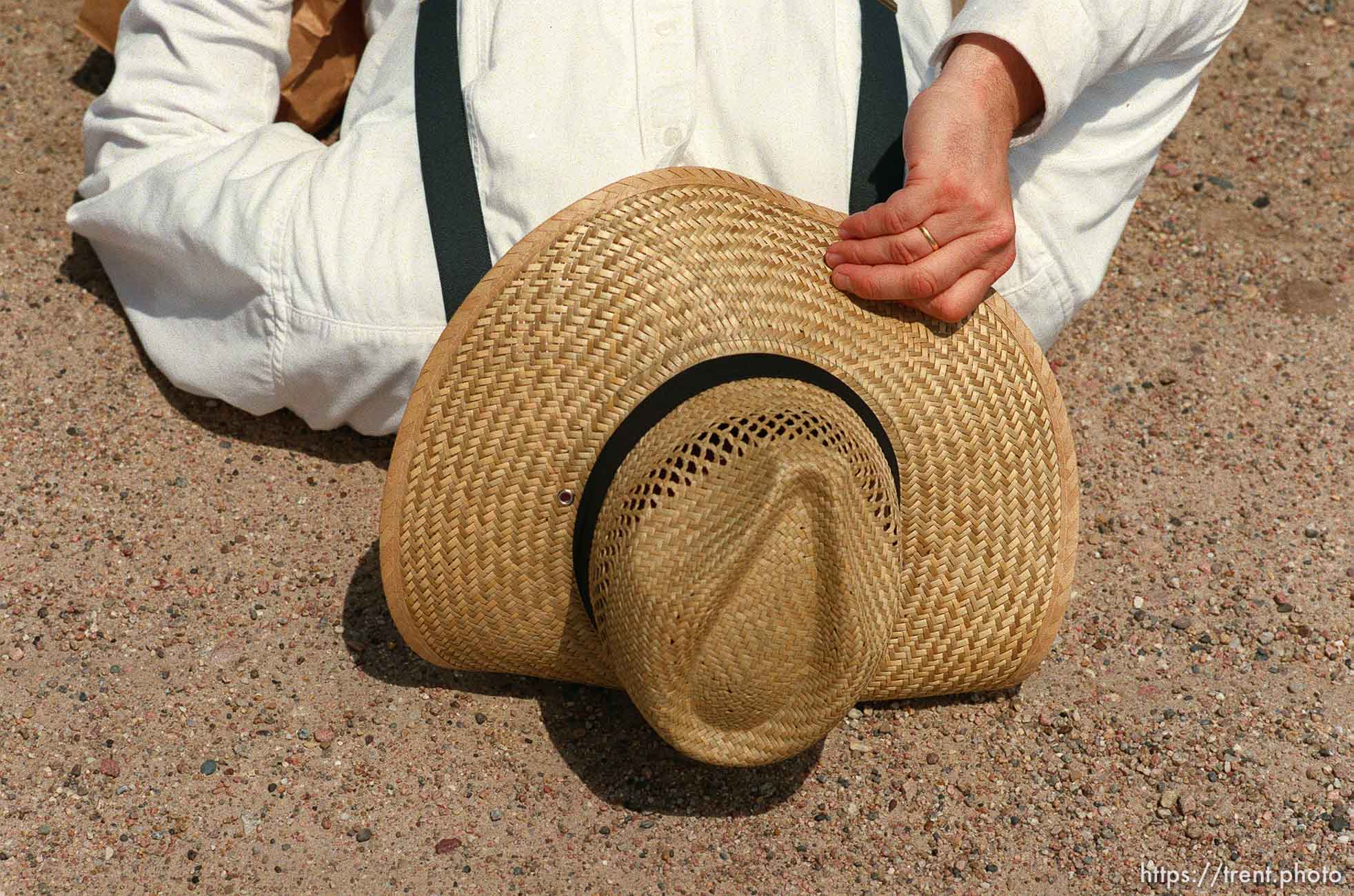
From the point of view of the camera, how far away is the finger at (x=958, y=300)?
1.38 metres

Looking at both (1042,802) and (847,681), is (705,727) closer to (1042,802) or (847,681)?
(847,681)

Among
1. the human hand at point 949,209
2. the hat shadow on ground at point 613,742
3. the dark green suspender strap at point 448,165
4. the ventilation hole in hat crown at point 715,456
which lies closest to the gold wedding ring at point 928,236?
the human hand at point 949,209

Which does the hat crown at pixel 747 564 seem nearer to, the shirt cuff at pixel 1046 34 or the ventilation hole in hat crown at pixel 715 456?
the ventilation hole in hat crown at pixel 715 456

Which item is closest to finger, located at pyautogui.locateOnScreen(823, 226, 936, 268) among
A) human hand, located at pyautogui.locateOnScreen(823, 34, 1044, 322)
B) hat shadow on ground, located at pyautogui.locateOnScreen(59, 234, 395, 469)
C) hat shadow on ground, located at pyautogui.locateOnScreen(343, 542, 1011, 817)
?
human hand, located at pyautogui.locateOnScreen(823, 34, 1044, 322)

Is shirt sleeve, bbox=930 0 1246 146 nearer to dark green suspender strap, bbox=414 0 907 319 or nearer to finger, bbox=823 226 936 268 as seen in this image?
dark green suspender strap, bbox=414 0 907 319

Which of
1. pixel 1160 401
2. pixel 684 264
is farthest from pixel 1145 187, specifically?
pixel 684 264

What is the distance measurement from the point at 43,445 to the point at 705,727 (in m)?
1.18

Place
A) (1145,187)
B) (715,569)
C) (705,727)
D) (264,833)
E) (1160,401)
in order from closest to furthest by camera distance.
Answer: (715,569) < (705,727) < (264,833) < (1160,401) < (1145,187)

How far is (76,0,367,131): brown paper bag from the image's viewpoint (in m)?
1.93

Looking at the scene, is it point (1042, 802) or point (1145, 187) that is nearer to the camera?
point (1042, 802)

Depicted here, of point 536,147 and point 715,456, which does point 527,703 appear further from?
point 536,147

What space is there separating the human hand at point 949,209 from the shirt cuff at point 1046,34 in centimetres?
2

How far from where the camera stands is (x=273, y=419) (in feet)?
6.10

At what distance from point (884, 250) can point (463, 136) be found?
0.55 meters
